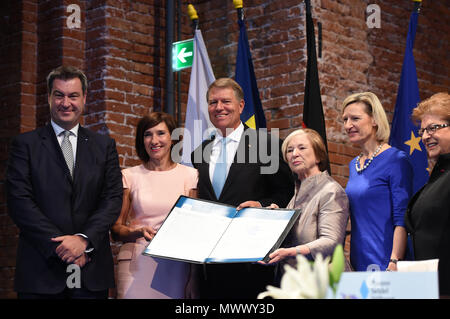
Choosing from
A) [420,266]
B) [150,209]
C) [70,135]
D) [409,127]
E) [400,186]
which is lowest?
[420,266]

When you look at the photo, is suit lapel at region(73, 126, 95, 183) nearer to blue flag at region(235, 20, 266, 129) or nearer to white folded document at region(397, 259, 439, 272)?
blue flag at region(235, 20, 266, 129)

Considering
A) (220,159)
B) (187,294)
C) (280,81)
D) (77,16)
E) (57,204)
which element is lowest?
(187,294)

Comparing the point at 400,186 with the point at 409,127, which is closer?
the point at 400,186

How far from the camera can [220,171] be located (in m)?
3.50

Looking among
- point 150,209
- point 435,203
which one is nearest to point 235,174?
point 150,209

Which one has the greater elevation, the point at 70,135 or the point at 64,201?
the point at 70,135

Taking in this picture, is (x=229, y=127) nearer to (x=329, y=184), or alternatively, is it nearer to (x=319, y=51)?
(x=329, y=184)

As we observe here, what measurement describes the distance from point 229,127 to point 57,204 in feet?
3.23

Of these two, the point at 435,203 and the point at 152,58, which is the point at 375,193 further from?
the point at 152,58

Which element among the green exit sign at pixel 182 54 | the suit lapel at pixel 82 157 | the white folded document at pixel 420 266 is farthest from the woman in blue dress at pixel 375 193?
the green exit sign at pixel 182 54

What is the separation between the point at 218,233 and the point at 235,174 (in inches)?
20.8
